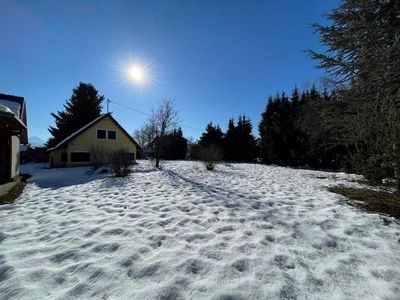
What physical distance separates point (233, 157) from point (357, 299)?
2508 cm

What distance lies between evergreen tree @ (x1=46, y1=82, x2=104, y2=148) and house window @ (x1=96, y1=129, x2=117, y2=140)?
9807mm

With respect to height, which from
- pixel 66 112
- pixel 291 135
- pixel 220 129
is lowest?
pixel 291 135

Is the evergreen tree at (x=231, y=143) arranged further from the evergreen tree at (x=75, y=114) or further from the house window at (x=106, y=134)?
the evergreen tree at (x=75, y=114)

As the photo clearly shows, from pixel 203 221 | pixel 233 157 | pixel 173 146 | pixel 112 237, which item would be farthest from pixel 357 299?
pixel 173 146

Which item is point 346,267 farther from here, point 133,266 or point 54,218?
point 54,218

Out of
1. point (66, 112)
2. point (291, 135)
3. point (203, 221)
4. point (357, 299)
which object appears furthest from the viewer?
point (66, 112)

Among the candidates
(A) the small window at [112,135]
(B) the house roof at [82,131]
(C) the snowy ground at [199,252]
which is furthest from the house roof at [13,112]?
(A) the small window at [112,135]

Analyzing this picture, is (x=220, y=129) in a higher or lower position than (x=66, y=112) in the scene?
lower

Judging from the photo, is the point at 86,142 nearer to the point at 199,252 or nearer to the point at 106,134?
the point at 106,134

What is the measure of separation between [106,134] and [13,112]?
1158 centimetres

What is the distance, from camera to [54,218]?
3.69 metres

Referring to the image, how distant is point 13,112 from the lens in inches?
291

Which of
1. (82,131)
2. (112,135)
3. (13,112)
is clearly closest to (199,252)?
(13,112)

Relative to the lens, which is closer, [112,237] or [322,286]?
[322,286]
